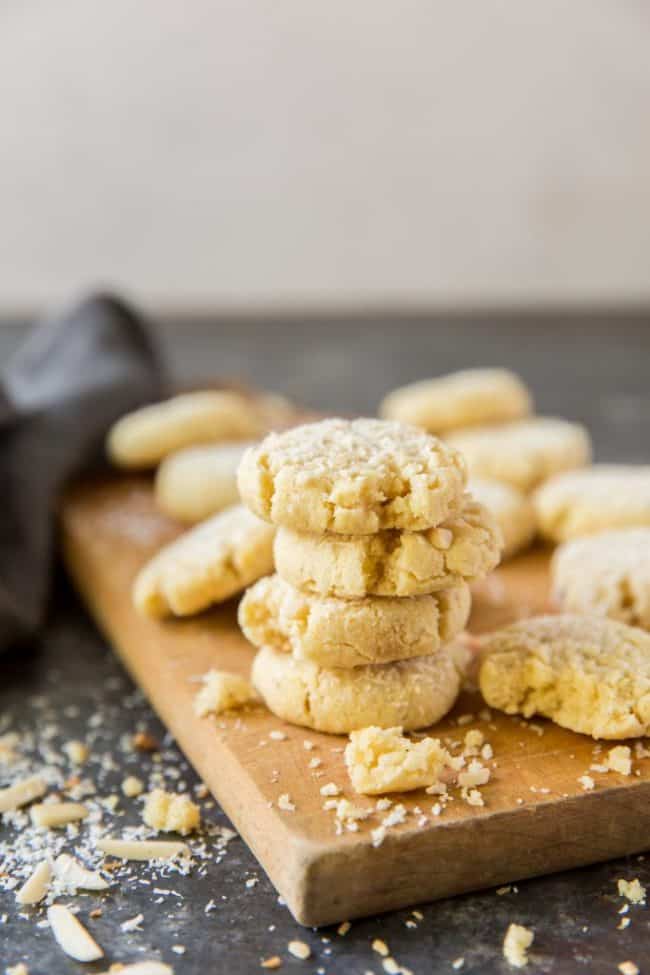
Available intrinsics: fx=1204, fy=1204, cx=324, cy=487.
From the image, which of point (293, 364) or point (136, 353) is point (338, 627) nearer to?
point (136, 353)

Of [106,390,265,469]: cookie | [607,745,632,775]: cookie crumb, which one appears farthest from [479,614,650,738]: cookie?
[106,390,265,469]: cookie

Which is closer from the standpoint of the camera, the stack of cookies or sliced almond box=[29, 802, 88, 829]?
the stack of cookies

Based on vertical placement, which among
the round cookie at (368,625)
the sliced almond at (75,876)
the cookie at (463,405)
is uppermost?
A: the round cookie at (368,625)

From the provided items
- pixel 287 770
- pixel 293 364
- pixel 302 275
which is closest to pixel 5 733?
pixel 287 770

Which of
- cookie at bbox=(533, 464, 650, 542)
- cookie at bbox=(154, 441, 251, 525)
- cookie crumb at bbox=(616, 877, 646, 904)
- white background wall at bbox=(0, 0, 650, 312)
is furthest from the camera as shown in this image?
white background wall at bbox=(0, 0, 650, 312)

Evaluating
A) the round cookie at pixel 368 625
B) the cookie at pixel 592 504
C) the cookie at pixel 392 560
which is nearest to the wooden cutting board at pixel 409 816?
the round cookie at pixel 368 625

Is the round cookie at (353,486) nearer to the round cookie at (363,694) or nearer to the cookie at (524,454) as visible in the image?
the round cookie at (363,694)

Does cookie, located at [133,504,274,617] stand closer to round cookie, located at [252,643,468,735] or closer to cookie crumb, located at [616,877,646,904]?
round cookie, located at [252,643,468,735]
